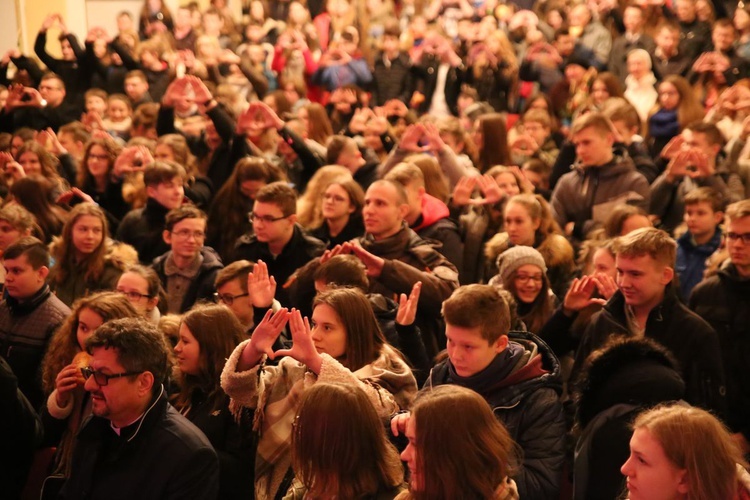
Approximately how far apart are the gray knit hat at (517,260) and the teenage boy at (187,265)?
155 cm

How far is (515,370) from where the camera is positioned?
11.6 feet

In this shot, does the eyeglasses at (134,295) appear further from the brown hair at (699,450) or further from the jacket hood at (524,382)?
the brown hair at (699,450)

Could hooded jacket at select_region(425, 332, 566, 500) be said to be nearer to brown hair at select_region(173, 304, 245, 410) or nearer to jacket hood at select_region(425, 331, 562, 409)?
jacket hood at select_region(425, 331, 562, 409)

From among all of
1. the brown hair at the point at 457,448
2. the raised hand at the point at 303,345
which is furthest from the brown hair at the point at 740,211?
the brown hair at the point at 457,448

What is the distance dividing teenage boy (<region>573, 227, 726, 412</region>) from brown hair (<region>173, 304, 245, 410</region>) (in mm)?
1461

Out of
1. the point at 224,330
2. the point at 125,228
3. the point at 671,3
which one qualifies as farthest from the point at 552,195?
the point at 671,3

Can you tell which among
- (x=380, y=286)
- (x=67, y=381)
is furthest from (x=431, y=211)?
(x=67, y=381)

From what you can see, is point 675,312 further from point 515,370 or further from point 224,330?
point 224,330

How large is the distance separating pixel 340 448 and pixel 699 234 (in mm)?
3492

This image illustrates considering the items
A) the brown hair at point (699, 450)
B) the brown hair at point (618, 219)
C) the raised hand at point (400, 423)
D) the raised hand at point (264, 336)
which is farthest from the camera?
the brown hair at point (618, 219)

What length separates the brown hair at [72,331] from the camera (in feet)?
14.3

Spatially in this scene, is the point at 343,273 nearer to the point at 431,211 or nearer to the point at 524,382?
the point at 524,382

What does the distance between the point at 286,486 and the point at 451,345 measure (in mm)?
737

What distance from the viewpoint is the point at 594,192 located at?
652 cm
